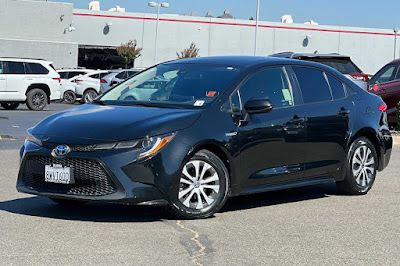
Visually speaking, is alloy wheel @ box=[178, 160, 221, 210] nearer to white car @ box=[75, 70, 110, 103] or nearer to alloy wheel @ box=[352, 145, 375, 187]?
alloy wheel @ box=[352, 145, 375, 187]

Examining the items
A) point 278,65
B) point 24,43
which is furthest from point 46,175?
point 24,43

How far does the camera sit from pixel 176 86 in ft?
29.4

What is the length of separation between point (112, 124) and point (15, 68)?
71.4ft

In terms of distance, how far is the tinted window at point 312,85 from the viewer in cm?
955

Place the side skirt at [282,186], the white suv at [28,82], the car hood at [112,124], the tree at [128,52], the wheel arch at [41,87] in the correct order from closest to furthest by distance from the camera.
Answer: the car hood at [112,124] < the side skirt at [282,186] < the white suv at [28,82] < the wheel arch at [41,87] < the tree at [128,52]

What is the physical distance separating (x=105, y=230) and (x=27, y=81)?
22341 mm

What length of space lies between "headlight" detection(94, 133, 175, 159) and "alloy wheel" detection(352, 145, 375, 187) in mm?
3080

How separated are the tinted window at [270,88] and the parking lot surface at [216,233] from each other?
114cm

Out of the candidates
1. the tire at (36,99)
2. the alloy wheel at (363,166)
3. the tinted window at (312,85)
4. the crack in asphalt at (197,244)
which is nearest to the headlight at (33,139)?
the crack in asphalt at (197,244)

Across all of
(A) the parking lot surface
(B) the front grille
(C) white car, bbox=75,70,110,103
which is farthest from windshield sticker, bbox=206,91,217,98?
(C) white car, bbox=75,70,110,103

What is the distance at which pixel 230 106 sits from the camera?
859 cm

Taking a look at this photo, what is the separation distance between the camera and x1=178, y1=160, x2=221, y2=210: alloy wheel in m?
8.09

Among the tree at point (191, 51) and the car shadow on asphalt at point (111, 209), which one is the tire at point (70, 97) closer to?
the tree at point (191, 51)

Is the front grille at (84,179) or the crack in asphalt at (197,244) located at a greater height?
the front grille at (84,179)
